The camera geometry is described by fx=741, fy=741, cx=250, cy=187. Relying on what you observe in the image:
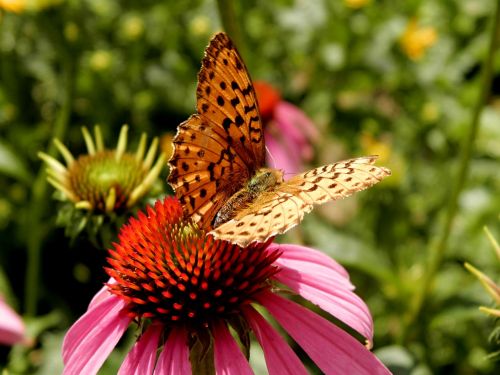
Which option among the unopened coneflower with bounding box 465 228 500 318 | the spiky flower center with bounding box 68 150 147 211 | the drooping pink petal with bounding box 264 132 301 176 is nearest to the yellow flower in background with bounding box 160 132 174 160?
the drooping pink petal with bounding box 264 132 301 176

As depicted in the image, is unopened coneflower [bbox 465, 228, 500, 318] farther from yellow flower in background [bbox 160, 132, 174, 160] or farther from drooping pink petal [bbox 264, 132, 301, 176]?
yellow flower in background [bbox 160, 132, 174, 160]

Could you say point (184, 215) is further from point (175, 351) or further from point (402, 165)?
point (402, 165)

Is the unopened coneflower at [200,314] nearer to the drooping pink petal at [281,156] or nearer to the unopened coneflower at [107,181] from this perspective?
the unopened coneflower at [107,181]

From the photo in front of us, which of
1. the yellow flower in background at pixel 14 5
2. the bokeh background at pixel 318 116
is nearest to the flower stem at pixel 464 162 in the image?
the bokeh background at pixel 318 116

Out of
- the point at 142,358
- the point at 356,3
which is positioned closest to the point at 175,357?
the point at 142,358

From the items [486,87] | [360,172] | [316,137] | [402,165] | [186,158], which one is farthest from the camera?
[316,137]

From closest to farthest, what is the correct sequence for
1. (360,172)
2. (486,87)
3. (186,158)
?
(360,172) < (186,158) < (486,87)

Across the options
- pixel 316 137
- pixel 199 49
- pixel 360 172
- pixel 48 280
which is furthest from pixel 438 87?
pixel 360 172
